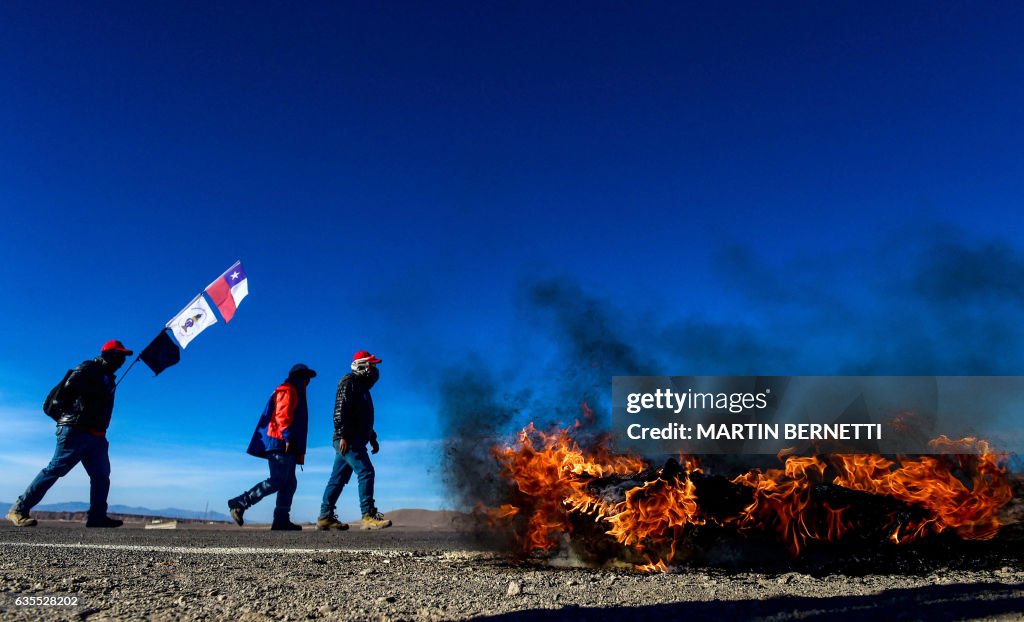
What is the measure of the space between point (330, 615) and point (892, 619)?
367cm

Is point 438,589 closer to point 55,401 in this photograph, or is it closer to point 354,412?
point 354,412

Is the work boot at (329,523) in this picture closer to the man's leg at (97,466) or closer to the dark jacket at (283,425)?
the dark jacket at (283,425)

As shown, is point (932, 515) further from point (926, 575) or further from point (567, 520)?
point (567, 520)

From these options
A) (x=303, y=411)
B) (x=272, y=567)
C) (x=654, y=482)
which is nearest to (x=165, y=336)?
(x=303, y=411)

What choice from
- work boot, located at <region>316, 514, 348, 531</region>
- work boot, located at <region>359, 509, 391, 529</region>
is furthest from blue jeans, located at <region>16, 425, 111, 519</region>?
work boot, located at <region>359, 509, 391, 529</region>

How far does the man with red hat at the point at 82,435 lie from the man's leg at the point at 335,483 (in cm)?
326

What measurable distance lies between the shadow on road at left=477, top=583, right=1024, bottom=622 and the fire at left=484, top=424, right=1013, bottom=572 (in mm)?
2135

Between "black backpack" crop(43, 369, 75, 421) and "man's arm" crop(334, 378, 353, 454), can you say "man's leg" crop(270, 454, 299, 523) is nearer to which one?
"man's arm" crop(334, 378, 353, 454)

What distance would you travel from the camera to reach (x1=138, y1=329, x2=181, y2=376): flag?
12.7 meters

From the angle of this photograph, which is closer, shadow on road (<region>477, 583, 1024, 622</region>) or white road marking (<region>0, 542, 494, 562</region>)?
shadow on road (<region>477, 583, 1024, 622</region>)

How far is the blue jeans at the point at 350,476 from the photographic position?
34.8 feet

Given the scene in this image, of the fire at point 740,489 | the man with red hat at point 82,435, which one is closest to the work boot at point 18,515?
the man with red hat at point 82,435

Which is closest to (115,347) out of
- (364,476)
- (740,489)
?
(364,476)

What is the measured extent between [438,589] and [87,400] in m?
7.25
